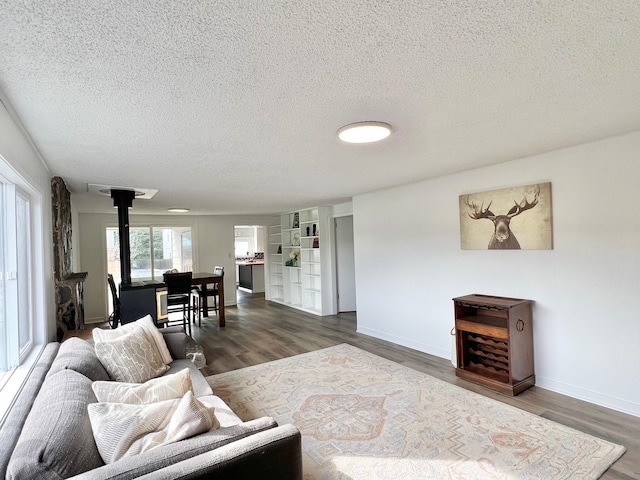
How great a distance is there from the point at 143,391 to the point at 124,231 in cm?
322

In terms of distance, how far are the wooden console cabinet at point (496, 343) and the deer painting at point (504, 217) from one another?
0.55 meters

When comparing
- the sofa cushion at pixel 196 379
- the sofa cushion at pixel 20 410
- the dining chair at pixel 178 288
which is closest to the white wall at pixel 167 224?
the dining chair at pixel 178 288

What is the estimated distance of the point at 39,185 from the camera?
2699mm

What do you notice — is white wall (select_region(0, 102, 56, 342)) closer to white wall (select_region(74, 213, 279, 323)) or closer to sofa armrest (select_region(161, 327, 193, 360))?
sofa armrest (select_region(161, 327, 193, 360))

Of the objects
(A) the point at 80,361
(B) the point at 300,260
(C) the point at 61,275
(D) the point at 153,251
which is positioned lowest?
(A) the point at 80,361

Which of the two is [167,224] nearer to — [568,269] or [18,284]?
[18,284]

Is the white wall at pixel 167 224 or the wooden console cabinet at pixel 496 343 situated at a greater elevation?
the white wall at pixel 167 224

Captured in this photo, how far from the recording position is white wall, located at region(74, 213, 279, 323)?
23.1 feet

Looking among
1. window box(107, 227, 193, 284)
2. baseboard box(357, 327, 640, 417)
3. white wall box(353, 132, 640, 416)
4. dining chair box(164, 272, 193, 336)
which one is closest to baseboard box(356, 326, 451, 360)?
white wall box(353, 132, 640, 416)

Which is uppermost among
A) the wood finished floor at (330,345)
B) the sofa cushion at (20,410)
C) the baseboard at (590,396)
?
the sofa cushion at (20,410)

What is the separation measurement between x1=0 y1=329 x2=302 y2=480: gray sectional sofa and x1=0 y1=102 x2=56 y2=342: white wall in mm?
1218

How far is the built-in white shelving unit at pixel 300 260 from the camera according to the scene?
6.87 m

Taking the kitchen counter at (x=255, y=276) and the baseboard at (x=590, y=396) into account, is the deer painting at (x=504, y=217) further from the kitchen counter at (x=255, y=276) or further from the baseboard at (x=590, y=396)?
the kitchen counter at (x=255, y=276)

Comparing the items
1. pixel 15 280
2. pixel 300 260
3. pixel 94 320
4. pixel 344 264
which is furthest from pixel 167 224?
pixel 15 280
